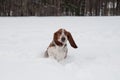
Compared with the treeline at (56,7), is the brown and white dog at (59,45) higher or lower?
lower

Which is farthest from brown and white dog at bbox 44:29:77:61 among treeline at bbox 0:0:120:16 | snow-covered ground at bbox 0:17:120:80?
treeline at bbox 0:0:120:16

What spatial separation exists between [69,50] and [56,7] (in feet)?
16.7

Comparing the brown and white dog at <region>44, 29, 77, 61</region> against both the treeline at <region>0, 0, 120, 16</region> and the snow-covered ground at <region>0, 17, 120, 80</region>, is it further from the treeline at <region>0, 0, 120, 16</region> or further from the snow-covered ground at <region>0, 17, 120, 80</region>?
the treeline at <region>0, 0, 120, 16</region>

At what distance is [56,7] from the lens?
415 inches

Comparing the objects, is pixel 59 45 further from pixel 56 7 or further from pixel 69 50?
pixel 56 7

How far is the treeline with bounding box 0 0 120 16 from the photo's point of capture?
10.5 meters

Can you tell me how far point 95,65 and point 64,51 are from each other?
2.00ft

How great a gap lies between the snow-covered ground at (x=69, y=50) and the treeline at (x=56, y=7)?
1.71 m

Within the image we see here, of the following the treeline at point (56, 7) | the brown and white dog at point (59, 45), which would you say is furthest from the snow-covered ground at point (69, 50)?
the treeline at point (56, 7)

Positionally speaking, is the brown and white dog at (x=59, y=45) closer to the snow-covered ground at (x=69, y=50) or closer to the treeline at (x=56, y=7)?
the snow-covered ground at (x=69, y=50)

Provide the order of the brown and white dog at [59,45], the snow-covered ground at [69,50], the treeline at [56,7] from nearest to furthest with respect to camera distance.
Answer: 1. the snow-covered ground at [69,50]
2. the brown and white dog at [59,45]
3. the treeline at [56,7]

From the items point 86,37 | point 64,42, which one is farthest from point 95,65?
Result: point 86,37

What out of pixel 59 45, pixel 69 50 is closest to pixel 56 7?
pixel 69 50

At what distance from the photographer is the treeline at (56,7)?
1048cm
